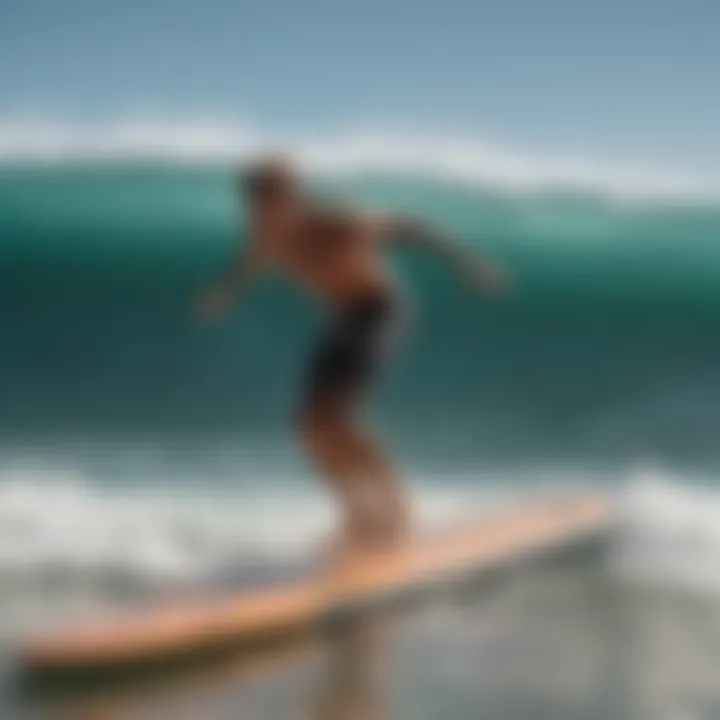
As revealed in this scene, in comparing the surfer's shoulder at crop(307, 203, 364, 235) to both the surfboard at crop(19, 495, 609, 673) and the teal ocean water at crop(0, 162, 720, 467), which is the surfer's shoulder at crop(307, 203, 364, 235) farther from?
the surfboard at crop(19, 495, 609, 673)

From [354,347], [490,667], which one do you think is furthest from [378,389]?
[490,667]

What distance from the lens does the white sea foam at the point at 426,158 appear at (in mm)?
1486

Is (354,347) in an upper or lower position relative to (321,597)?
upper

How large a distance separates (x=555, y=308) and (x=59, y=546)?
60 cm

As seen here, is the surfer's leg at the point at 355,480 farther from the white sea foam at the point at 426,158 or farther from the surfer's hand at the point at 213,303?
the white sea foam at the point at 426,158

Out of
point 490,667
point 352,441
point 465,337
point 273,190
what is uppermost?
point 273,190

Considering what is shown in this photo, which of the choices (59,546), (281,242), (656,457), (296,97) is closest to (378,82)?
(296,97)

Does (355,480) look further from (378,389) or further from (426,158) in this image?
(426,158)

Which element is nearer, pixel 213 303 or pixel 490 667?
pixel 490 667

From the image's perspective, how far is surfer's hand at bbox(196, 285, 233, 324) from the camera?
57.9 inches

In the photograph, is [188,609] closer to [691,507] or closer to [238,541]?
[238,541]

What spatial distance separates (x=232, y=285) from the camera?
1466 millimetres

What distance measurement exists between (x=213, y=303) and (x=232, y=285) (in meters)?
0.03

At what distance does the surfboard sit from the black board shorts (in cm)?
18
